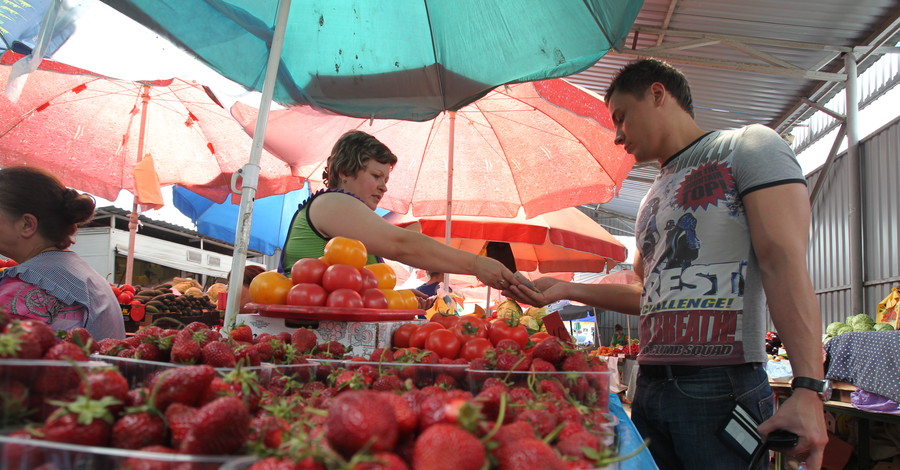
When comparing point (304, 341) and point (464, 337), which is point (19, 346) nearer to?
point (304, 341)

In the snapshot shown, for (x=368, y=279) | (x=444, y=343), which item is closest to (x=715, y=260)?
(x=444, y=343)

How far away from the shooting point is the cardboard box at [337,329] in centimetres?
212

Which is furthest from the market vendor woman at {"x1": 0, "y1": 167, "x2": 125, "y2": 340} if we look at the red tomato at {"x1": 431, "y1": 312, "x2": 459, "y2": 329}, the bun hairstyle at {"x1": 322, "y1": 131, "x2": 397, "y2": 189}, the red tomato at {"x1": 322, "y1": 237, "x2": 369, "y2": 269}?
the red tomato at {"x1": 431, "y1": 312, "x2": 459, "y2": 329}

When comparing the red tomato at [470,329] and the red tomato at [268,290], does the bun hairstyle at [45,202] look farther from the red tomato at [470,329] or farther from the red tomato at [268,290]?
the red tomato at [470,329]

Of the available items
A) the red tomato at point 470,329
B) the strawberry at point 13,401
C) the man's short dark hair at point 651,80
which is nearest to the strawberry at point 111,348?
the strawberry at point 13,401

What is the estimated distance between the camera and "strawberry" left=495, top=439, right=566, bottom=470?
2.39 ft

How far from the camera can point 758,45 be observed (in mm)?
8148

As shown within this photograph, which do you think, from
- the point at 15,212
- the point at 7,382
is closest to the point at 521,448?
the point at 7,382

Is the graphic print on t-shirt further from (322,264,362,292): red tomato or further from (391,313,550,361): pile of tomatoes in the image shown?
(322,264,362,292): red tomato

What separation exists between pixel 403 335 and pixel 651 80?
4.95 ft

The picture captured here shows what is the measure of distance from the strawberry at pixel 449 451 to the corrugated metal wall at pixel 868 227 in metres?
9.92

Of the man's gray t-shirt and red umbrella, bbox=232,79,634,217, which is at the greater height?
red umbrella, bbox=232,79,634,217

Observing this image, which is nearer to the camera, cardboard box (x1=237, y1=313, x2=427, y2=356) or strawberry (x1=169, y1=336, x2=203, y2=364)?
strawberry (x1=169, y1=336, x2=203, y2=364)

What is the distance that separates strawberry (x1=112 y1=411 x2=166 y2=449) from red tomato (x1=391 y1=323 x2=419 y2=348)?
1376 mm
